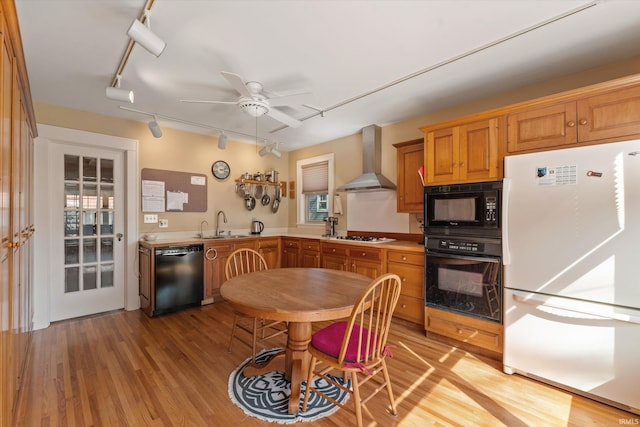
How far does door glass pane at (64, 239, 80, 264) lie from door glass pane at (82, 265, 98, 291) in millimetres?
151

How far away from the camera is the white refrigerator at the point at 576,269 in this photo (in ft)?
5.81

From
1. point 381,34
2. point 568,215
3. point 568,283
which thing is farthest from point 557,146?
point 381,34

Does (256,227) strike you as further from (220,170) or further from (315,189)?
(315,189)

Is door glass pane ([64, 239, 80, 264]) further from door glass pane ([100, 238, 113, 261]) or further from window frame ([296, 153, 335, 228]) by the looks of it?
window frame ([296, 153, 335, 228])

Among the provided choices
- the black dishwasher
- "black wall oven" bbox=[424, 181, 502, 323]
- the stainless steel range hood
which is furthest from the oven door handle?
the black dishwasher

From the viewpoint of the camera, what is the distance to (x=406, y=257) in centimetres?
306

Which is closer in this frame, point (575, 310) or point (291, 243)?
point (575, 310)

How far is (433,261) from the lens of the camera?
9.05 feet

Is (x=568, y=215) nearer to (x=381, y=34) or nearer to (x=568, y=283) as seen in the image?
(x=568, y=283)

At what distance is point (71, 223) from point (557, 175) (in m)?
4.95

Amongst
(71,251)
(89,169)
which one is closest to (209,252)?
(71,251)

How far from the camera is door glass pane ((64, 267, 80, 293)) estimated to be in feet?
10.9

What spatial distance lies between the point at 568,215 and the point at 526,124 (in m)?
0.79

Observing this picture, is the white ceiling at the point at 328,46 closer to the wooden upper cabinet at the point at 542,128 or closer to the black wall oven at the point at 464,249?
the wooden upper cabinet at the point at 542,128
